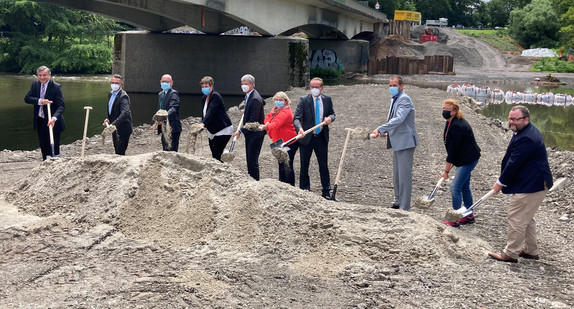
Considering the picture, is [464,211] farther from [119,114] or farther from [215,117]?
[119,114]

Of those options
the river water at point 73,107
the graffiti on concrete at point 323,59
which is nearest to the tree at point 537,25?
the graffiti on concrete at point 323,59

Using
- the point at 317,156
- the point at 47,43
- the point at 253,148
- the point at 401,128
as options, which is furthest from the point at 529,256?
the point at 47,43

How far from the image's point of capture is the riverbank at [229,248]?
19.0 feet

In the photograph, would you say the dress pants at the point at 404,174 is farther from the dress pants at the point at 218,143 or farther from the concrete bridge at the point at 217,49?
the concrete bridge at the point at 217,49

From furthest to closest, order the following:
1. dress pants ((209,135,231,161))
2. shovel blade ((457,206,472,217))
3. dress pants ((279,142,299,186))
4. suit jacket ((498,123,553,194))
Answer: dress pants ((209,135,231,161)) < dress pants ((279,142,299,186)) < shovel blade ((457,206,472,217)) < suit jacket ((498,123,553,194))

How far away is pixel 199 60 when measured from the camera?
35406mm

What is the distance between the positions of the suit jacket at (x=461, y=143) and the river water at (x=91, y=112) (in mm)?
12181

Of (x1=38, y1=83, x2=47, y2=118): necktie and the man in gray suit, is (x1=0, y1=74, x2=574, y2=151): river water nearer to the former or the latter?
(x1=38, y1=83, x2=47, y2=118): necktie

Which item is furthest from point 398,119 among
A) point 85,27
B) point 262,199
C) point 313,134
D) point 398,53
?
point 398,53

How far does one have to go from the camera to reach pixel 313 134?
9.52 meters

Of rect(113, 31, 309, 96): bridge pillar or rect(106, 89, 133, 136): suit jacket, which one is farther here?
rect(113, 31, 309, 96): bridge pillar

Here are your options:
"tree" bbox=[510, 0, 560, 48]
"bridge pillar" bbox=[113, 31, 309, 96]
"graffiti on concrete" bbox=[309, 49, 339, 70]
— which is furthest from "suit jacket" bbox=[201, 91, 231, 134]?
"tree" bbox=[510, 0, 560, 48]

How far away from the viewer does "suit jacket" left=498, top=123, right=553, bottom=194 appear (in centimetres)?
683

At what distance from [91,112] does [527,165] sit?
20.7 metres
